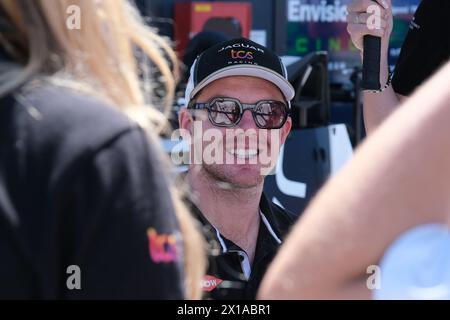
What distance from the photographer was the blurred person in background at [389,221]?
75 cm

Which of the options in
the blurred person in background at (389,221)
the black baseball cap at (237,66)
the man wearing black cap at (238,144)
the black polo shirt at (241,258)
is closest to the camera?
the blurred person in background at (389,221)

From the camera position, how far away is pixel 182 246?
3.23 feet

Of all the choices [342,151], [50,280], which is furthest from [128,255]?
[342,151]

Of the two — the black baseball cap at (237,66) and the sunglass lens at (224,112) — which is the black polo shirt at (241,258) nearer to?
the sunglass lens at (224,112)

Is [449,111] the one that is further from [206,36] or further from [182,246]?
[206,36]

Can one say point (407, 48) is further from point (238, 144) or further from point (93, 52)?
point (93, 52)

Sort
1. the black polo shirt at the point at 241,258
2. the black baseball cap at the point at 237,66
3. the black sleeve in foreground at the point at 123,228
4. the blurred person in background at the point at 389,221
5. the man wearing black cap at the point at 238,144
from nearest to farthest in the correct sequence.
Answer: the blurred person in background at the point at 389,221, the black sleeve in foreground at the point at 123,228, the black polo shirt at the point at 241,258, the man wearing black cap at the point at 238,144, the black baseball cap at the point at 237,66

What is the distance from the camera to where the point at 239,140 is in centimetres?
255

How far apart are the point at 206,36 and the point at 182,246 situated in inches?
139

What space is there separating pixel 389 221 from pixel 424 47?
66.3 inches

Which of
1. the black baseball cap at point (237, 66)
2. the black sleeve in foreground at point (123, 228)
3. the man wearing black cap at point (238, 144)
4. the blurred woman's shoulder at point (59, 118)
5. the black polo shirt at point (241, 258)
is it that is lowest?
the black polo shirt at point (241, 258)

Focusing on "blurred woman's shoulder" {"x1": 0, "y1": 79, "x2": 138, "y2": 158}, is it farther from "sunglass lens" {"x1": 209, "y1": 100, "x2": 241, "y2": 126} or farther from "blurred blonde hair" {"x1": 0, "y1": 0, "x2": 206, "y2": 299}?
"sunglass lens" {"x1": 209, "y1": 100, "x2": 241, "y2": 126}

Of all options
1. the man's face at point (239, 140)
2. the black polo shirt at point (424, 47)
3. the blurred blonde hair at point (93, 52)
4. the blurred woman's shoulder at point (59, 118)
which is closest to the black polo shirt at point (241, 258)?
the man's face at point (239, 140)

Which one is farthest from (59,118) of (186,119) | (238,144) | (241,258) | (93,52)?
(186,119)
